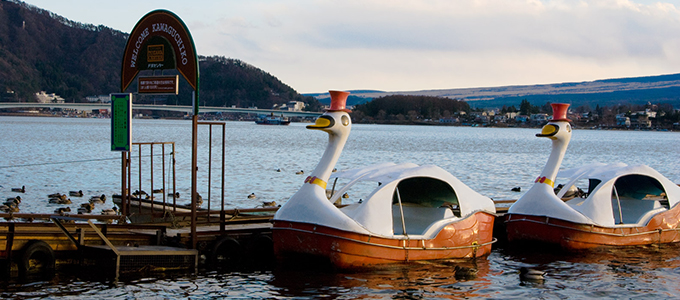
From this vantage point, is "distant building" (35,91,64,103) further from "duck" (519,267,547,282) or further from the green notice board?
"duck" (519,267,547,282)

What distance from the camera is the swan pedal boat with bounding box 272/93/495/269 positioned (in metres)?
14.8

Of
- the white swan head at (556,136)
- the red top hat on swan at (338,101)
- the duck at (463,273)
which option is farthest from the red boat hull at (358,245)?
the white swan head at (556,136)

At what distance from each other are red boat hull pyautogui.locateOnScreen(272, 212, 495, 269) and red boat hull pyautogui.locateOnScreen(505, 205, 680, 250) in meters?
2.86

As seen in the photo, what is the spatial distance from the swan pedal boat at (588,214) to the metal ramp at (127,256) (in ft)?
30.2

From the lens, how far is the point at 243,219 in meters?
18.5

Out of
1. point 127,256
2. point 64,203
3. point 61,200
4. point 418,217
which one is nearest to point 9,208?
point 64,203

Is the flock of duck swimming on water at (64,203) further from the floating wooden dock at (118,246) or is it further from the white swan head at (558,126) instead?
the white swan head at (558,126)

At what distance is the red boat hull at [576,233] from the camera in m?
18.5

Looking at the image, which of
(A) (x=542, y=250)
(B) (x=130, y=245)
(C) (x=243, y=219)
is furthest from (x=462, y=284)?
(B) (x=130, y=245)

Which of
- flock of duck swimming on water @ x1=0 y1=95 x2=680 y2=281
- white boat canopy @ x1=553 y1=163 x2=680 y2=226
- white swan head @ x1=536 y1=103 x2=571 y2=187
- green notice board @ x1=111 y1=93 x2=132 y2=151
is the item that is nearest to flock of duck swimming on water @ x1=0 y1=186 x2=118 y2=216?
flock of duck swimming on water @ x1=0 y1=95 x2=680 y2=281

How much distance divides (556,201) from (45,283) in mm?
12686

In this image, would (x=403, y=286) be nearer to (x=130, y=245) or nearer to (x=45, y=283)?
(x=130, y=245)

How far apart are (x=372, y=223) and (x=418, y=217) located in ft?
9.49

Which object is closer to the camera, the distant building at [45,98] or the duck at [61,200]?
the duck at [61,200]
